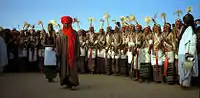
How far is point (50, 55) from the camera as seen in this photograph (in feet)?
31.6

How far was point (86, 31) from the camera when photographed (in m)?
13.2

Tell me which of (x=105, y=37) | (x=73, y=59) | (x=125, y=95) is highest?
(x=105, y=37)

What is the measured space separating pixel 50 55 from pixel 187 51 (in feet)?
13.2

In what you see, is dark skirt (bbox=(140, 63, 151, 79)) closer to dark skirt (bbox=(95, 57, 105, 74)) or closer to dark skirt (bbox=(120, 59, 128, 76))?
dark skirt (bbox=(120, 59, 128, 76))

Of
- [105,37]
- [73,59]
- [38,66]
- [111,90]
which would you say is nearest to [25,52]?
[38,66]

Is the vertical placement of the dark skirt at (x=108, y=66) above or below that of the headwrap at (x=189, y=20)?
below

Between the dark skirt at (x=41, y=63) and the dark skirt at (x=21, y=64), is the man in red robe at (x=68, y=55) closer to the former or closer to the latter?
the dark skirt at (x=41, y=63)

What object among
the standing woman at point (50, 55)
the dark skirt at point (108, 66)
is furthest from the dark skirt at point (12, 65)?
the standing woman at point (50, 55)

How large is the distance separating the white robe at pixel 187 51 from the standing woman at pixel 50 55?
3.69m

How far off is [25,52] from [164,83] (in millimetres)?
6316

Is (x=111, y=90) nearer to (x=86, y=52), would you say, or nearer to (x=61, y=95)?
(x=61, y=95)

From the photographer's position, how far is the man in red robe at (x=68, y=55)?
7987 mm

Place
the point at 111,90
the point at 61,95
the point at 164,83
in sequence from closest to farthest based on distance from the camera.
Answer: the point at 61,95
the point at 111,90
the point at 164,83

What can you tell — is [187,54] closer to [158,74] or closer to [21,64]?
[158,74]
